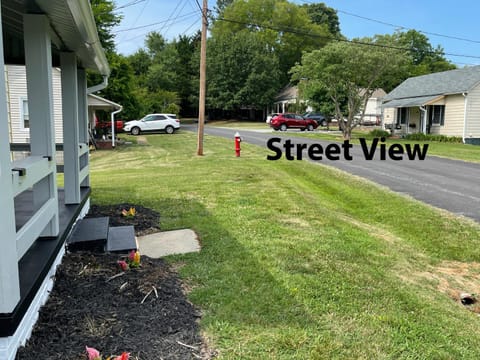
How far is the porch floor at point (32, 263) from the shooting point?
2388mm

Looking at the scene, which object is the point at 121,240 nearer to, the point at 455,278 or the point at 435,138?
the point at 455,278

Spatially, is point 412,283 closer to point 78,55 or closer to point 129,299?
point 129,299

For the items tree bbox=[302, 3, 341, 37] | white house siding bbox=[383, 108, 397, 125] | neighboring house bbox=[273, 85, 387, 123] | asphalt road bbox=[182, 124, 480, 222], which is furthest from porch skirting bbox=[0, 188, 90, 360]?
tree bbox=[302, 3, 341, 37]

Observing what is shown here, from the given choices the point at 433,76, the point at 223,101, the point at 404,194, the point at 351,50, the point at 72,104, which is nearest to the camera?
the point at 72,104

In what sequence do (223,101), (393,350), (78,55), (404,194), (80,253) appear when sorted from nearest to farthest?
(393,350)
(80,253)
(78,55)
(404,194)
(223,101)

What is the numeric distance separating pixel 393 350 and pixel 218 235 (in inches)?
112

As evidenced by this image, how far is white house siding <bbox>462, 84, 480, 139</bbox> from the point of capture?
25.5 metres

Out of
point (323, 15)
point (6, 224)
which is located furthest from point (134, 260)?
point (323, 15)

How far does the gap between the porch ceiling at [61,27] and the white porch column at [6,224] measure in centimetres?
114

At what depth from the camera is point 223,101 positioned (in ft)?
170

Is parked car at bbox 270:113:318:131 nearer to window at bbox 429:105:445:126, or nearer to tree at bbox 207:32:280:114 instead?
window at bbox 429:105:445:126

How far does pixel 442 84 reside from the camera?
96.1ft

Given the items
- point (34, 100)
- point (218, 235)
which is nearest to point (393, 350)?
point (218, 235)

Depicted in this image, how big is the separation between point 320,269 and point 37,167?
272 centimetres
